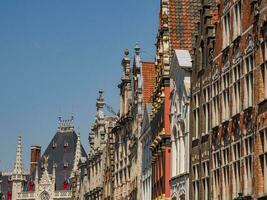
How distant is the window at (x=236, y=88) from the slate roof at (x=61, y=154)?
337 feet

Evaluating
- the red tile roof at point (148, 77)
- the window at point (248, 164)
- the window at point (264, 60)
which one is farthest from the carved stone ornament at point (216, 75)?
the red tile roof at point (148, 77)

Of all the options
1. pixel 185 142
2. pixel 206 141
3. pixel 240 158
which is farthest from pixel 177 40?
pixel 240 158

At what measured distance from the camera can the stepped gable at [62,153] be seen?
5413 inches

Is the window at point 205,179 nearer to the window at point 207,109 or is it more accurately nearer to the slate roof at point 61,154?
the window at point 207,109

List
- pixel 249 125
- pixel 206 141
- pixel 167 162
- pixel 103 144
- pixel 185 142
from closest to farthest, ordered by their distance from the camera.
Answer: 1. pixel 249 125
2. pixel 206 141
3. pixel 185 142
4. pixel 167 162
5. pixel 103 144

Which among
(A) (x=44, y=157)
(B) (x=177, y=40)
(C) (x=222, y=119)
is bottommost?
(C) (x=222, y=119)

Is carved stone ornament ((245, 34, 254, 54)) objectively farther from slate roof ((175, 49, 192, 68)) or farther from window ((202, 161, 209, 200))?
slate roof ((175, 49, 192, 68))

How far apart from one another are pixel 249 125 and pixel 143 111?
2569 centimetres

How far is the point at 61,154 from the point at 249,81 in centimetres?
11016

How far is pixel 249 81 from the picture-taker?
1233 inches

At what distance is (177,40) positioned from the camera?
4694cm

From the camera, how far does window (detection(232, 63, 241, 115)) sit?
32.7 m

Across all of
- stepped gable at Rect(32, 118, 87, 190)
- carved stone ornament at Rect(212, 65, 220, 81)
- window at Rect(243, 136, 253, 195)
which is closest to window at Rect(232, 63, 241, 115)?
window at Rect(243, 136, 253, 195)

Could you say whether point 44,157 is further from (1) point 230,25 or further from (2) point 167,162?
(1) point 230,25
